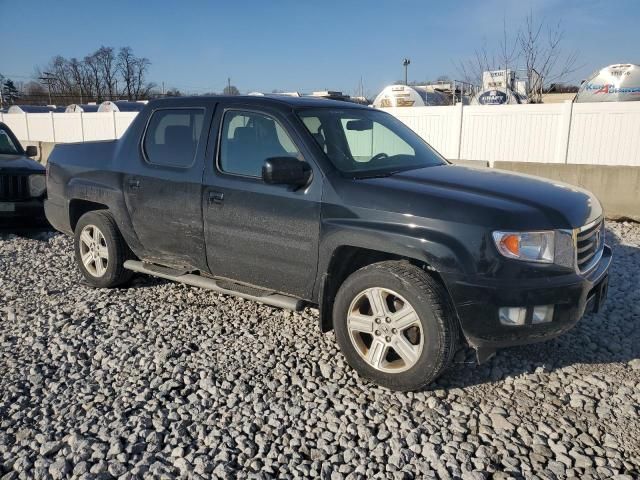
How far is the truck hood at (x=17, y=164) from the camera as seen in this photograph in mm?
7680

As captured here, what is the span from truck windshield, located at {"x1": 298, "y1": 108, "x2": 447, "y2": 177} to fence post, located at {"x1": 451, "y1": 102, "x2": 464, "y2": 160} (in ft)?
32.8

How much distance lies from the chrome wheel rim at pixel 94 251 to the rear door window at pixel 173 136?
3.57ft

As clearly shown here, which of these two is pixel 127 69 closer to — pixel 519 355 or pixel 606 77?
pixel 606 77

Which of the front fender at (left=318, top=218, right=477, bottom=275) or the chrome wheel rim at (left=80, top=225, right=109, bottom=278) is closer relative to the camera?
the front fender at (left=318, top=218, right=477, bottom=275)

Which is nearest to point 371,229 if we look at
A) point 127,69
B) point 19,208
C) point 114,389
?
point 114,389

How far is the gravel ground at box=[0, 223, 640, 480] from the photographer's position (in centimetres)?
274

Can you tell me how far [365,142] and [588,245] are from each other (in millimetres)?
1706

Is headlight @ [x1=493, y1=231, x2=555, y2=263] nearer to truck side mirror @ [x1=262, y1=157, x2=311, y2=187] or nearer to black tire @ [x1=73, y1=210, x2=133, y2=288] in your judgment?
truck side mirror @ [x1=262, y1=157, x2=311, y2=187]

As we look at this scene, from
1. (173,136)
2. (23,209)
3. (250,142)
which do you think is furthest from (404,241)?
(23,209)

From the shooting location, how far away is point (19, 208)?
768cm

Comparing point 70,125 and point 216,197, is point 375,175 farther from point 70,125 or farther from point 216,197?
point 70,125

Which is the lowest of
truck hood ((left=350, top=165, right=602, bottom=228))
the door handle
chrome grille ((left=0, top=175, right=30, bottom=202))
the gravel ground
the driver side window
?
the gravel ground

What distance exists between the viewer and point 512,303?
307 cm

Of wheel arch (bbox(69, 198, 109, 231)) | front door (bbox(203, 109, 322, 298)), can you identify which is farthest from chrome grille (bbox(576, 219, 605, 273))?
wheel arch (bbox(69, 198, 109, 231))
